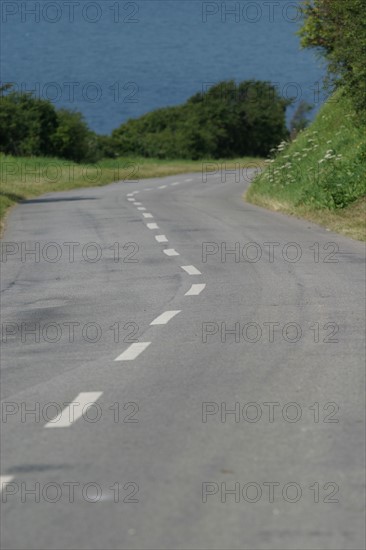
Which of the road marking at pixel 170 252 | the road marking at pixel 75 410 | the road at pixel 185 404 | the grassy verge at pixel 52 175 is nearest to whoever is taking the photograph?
the road at pixel 185 404

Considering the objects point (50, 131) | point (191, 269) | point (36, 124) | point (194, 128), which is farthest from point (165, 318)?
point (194, 128)

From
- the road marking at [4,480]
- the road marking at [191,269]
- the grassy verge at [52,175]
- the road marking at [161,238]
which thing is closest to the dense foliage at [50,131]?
the grassy verge at [52,175]

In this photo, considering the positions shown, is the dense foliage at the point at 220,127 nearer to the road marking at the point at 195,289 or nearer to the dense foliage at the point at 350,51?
the dense foliage at the point at 350,51

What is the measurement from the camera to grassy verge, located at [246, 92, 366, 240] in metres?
26.5

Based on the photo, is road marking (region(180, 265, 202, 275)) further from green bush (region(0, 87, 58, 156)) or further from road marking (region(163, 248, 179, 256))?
green bush (region(0, 87, 58, 156))

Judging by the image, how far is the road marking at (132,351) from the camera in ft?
32.4

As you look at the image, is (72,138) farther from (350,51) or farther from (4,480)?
(4,480)

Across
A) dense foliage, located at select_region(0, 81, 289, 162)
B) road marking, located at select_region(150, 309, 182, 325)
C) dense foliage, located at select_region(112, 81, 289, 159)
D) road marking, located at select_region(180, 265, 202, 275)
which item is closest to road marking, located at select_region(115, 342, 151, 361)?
road marking, located at select_region(150, 309, 182, 325)

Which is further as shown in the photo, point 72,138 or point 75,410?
point 72,138

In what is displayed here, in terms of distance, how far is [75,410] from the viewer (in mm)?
7879

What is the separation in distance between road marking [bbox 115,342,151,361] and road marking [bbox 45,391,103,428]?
1413 mm

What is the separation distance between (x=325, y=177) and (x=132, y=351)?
19904 mm

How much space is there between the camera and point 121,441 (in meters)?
7.00

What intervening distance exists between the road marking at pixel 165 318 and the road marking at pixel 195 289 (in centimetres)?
145
